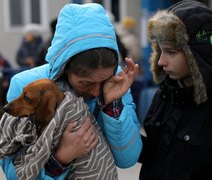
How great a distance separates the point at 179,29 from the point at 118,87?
0.43 m

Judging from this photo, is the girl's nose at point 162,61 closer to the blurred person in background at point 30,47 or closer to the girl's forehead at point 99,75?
the girl's forehead at point 99,75

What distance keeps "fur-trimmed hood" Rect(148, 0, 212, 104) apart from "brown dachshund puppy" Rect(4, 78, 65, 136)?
2.17ft

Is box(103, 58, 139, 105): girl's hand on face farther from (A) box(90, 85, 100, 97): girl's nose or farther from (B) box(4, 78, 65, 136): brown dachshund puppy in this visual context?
(B) box(4, 78, 65, 136): brown dachshund puppy

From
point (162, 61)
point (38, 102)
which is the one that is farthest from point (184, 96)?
point (38, 102)

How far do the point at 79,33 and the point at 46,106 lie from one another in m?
0.33

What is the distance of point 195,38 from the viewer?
8.09 ft

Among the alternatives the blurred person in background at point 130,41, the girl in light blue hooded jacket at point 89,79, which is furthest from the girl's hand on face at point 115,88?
the blurred person in background at point 130,41

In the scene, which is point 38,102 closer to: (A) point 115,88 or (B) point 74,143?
(B) point 74,143

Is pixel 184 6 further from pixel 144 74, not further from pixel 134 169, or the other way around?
pixel 144 74

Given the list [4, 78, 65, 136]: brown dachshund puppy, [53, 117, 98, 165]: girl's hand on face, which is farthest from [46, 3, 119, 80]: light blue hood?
[53, 117, 98, 165]: girl's hand on face

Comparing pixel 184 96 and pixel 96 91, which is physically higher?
pixel 96 91

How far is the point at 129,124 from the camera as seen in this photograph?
2312 millimetres

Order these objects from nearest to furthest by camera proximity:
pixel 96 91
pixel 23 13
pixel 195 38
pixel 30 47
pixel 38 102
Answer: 1. pixel 38 102
2. pixel 96 91
3. pixel 195 38
4. pixel 30 47
5. pixel 23 13

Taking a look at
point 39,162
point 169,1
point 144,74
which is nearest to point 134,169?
point 144,74
